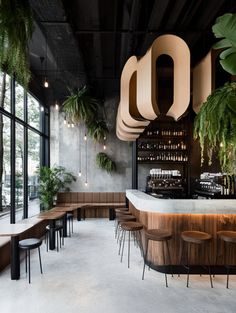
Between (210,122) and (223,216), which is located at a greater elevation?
(210,122)

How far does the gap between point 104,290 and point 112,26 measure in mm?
4947

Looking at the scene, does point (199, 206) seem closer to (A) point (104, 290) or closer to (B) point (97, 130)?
(A) point (104, 290)

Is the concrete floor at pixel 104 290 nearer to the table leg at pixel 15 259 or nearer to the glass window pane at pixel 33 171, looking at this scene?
the table leg at pixel 15 259

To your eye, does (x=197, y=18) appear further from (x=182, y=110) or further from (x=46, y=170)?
(x=46, y=170)

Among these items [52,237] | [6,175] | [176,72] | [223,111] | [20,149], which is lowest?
[52,237]

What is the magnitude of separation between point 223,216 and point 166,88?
15.8ft

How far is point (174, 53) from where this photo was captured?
3.89 meters

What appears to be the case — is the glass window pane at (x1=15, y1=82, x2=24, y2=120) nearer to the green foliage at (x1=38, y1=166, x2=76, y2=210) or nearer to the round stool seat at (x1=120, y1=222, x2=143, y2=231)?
the green foliage at (x1=38, y1=166, x2=76, y2=210)

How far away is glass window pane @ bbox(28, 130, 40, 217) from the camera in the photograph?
752 centimetres

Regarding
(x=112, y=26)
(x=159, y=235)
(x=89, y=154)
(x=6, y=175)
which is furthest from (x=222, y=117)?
(x=89, y=154)

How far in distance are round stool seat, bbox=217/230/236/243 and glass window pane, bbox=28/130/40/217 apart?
5406 mm

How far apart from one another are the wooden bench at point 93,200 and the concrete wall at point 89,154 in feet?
0.65

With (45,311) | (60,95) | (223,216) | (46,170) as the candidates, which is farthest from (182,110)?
(60,95)

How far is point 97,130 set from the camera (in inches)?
345
